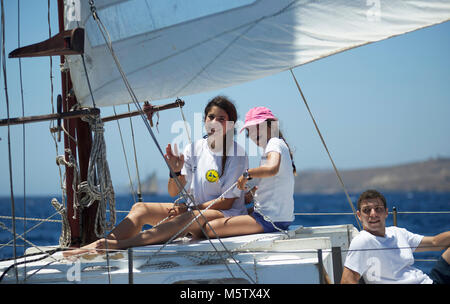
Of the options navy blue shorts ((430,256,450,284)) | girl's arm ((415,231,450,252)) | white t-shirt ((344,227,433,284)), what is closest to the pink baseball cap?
white t-shirt ((344,227,433,284))

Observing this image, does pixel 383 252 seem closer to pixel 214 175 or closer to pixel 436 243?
pixel 436 243

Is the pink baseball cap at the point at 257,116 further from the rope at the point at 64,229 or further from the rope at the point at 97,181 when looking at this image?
the rope at the point at 64,229

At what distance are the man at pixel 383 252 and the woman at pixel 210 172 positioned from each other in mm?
931

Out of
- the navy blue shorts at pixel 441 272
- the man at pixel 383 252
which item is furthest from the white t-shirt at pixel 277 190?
the navy blue shorts at pixel 441 272

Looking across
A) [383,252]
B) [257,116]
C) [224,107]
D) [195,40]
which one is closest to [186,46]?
[195,40]

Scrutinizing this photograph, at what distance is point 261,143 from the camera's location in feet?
10.4

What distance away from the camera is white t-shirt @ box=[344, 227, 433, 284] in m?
2.36

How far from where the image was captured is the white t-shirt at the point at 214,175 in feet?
10.8

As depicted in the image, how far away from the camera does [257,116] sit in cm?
315

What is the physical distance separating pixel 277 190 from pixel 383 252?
2.65ft

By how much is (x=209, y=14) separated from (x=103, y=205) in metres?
1.41

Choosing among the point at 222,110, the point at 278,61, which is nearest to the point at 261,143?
the point at 222,110

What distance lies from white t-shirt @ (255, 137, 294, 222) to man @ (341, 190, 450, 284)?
0.59 metres
